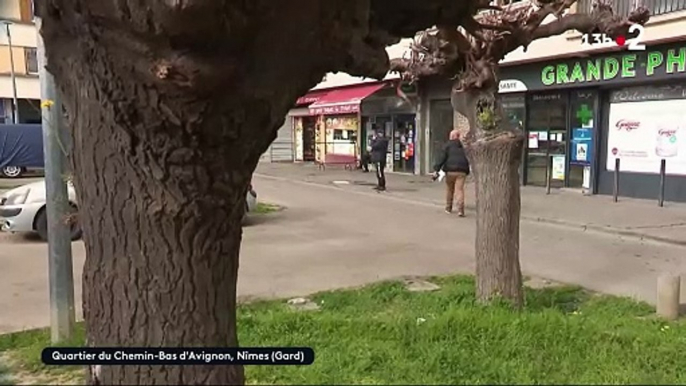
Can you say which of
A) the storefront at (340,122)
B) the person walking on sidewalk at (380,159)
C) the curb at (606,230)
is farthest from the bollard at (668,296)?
the storefront at (340,122)

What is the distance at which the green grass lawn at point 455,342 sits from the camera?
3396 millimetres

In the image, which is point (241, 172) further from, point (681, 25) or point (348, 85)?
point (348, 85)

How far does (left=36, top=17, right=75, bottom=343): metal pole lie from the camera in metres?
4.75

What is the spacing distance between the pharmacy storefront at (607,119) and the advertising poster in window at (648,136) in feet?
0.07

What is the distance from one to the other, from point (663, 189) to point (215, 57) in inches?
542

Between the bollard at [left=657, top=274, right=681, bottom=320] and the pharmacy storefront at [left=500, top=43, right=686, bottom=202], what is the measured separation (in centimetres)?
900

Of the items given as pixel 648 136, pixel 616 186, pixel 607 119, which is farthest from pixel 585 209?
pixel 607 119

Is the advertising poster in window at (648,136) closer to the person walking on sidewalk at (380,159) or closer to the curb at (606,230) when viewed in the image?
the curb at (606,230)

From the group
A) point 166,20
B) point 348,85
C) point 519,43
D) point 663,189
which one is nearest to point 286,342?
point 166,20

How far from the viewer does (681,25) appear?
1266cm

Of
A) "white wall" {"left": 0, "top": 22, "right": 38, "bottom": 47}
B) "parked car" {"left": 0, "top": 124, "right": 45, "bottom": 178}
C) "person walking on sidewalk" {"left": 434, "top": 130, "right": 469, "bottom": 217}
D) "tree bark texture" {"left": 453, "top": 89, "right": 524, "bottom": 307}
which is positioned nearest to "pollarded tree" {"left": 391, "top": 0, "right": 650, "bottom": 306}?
"tree bark texture" {"left": 453, "top": 89, "right": 524, "bottom": 307}

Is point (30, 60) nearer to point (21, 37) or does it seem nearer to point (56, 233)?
point (21, 37)

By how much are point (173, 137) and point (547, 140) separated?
1566cm

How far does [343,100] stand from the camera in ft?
76.4
